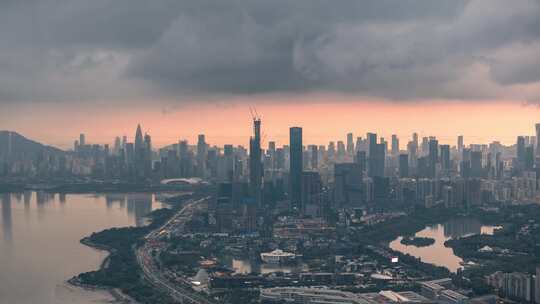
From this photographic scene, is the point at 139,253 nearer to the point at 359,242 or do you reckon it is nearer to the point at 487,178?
the point at 359,242

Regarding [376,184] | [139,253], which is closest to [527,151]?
[376,184]

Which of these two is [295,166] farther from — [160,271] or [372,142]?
[160,271]

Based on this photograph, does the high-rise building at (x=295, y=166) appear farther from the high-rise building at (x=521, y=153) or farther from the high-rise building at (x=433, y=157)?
the high-rise building at (x=521, y=153)

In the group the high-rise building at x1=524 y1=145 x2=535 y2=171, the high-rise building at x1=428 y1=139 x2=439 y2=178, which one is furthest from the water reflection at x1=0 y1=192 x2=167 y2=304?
the high-rise building at x1=524 y1=145 x2=535 y2=171

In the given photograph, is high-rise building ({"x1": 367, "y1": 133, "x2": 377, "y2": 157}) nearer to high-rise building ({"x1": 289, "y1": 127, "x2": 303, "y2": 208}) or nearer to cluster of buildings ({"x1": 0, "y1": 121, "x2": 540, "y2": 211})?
cluster of buildings ({"x1": 0, "y1": 121, "x2": 540, "y2": 211})

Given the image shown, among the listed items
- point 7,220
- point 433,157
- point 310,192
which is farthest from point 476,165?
point 7,220

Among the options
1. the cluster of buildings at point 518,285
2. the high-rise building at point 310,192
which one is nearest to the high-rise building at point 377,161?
the high-rise building at point 310,192
